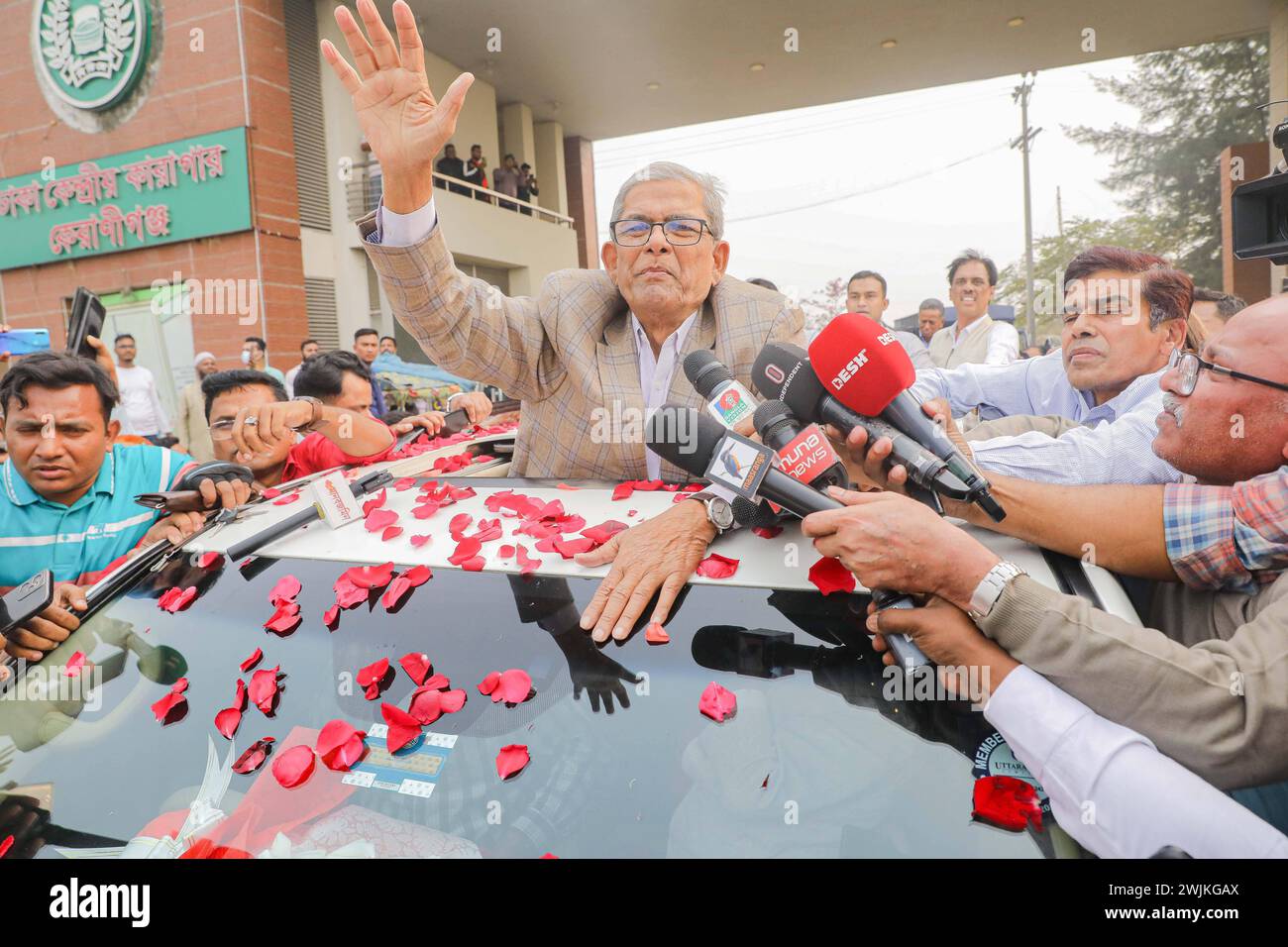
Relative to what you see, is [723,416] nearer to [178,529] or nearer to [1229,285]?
[178,529]

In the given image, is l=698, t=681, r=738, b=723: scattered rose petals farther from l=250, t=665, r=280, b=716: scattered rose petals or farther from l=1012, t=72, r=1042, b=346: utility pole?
l=1012, t=72, r=1042, b=346: utility pole

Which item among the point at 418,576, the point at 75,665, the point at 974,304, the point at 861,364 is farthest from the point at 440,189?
the point at 861,364

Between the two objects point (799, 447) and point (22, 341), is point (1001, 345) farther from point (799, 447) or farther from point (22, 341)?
point (22, 341)

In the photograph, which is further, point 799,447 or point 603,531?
point 603,531

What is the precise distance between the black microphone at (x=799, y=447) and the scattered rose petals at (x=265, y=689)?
1.03 m

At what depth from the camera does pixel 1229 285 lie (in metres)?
12.8

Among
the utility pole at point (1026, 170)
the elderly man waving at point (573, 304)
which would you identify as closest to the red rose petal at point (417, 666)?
the elderly man waving at point (573, 304)

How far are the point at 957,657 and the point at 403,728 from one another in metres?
0.92

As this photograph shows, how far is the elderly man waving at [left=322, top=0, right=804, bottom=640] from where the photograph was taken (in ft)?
6.47

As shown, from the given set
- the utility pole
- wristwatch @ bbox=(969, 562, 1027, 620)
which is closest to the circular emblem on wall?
wristwatch @ bbox=(969, 562, 1027, 620)

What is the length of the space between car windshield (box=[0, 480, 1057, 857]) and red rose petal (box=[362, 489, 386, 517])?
0.29 m

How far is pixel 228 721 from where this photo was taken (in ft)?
4.53

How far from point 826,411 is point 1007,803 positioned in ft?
2.40
